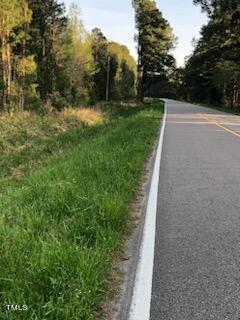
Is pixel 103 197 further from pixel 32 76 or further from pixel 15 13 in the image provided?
pixel 32 76

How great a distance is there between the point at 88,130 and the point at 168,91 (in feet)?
381

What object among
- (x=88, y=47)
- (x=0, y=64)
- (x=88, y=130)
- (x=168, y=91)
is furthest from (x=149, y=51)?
(x=168, y=91)

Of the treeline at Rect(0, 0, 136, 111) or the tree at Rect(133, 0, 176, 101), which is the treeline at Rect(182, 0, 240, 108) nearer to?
the tree at Rect(133, 0, 176, 101)

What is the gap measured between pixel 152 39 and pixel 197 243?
5986 centimetres

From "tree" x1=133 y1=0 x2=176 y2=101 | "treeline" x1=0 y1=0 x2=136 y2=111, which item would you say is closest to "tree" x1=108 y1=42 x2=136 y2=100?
"treeline" x1=0 y1=0 x2=136 y2=111

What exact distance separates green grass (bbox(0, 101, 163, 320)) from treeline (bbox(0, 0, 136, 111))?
23.8 m

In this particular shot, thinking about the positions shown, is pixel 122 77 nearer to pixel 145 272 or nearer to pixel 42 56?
pixel 42 56

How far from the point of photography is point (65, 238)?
4.98m

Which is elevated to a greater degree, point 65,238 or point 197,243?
point 65,238

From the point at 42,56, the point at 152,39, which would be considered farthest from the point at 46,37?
the point at 152,39

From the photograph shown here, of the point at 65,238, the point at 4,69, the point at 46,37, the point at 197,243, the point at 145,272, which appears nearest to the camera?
the point at 145,272

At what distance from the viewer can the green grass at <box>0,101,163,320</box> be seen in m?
3.67

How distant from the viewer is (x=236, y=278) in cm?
443

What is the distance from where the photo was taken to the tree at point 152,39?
62594mm
